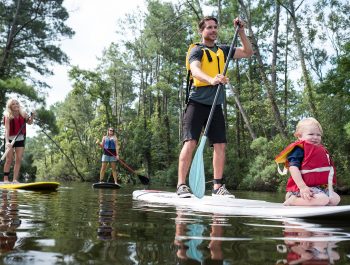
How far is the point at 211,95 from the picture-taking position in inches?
177

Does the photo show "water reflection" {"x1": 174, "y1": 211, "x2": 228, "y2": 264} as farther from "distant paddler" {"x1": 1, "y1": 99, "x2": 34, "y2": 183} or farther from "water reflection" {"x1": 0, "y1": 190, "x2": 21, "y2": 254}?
"distant paddler" {"x1": 1, "y1": 99, "x2": 34, "y2": 183}

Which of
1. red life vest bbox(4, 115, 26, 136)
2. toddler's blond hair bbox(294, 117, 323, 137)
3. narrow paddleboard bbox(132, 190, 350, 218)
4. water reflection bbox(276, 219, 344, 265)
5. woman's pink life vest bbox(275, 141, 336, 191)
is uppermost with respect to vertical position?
red life vest bbox(4, 115, 26, 136)

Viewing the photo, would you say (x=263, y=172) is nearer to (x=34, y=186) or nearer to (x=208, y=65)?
(x=34, y=186)

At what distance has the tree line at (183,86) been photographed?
17047 mm

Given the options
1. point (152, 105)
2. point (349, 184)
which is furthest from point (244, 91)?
point (152, 105)

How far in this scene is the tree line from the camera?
17.0m

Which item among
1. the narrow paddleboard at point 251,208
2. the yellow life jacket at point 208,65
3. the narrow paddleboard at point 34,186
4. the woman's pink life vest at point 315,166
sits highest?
the yellow life jacket at point 208,65

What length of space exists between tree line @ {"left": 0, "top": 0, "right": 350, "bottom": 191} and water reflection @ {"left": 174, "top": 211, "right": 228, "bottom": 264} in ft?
30.9

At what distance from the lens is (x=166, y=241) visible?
5.47 feet

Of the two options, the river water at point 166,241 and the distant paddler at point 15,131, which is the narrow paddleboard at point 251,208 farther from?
the distant paddler at point 15,131

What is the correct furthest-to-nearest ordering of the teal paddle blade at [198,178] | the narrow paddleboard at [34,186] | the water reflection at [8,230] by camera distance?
the narrow paddleboard at [34,186]
the teal paddle blade at [198,178]
the water reflection at [8,230]

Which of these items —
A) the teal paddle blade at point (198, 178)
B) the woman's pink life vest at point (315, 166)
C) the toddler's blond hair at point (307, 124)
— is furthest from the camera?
the teal paddle blade at point (198, 178)

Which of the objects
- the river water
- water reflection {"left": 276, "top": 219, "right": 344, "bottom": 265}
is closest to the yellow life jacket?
the river water

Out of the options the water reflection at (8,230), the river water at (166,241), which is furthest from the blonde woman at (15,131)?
the river water at (166,241)
